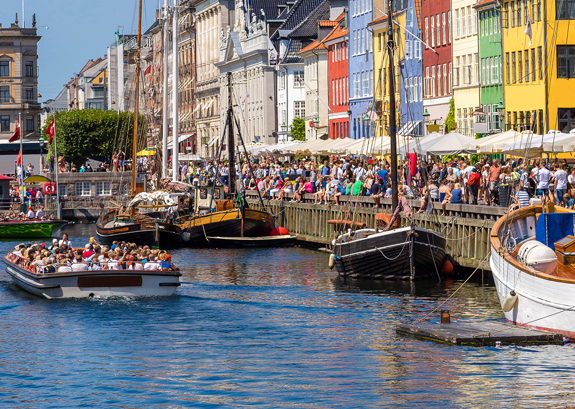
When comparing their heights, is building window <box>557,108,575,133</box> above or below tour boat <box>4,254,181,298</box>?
above

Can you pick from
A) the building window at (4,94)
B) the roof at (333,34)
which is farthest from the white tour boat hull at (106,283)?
the building window at (4,94)

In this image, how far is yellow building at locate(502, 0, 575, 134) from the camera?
64.1 metres

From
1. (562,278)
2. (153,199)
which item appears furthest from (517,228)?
(153,199)

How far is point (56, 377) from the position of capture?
24.6 meters

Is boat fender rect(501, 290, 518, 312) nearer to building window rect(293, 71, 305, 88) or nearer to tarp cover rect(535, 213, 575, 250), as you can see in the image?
tarp cover rect(535, 213, 575, 250)

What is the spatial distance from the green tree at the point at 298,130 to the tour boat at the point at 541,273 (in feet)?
268

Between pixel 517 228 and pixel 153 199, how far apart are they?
1214 inches

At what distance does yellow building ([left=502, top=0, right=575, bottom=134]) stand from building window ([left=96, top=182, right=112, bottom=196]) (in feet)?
110

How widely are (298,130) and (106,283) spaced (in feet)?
256

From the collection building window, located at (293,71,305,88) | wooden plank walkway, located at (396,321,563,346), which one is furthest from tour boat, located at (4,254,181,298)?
building window, located at (293,71,305,88)

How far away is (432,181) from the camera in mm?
46031

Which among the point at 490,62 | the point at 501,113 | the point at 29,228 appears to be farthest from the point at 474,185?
the point at 490,62

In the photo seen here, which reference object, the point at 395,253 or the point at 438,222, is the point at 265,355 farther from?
the point at 438,222

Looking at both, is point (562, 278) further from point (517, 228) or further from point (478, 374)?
point (517, 228)
